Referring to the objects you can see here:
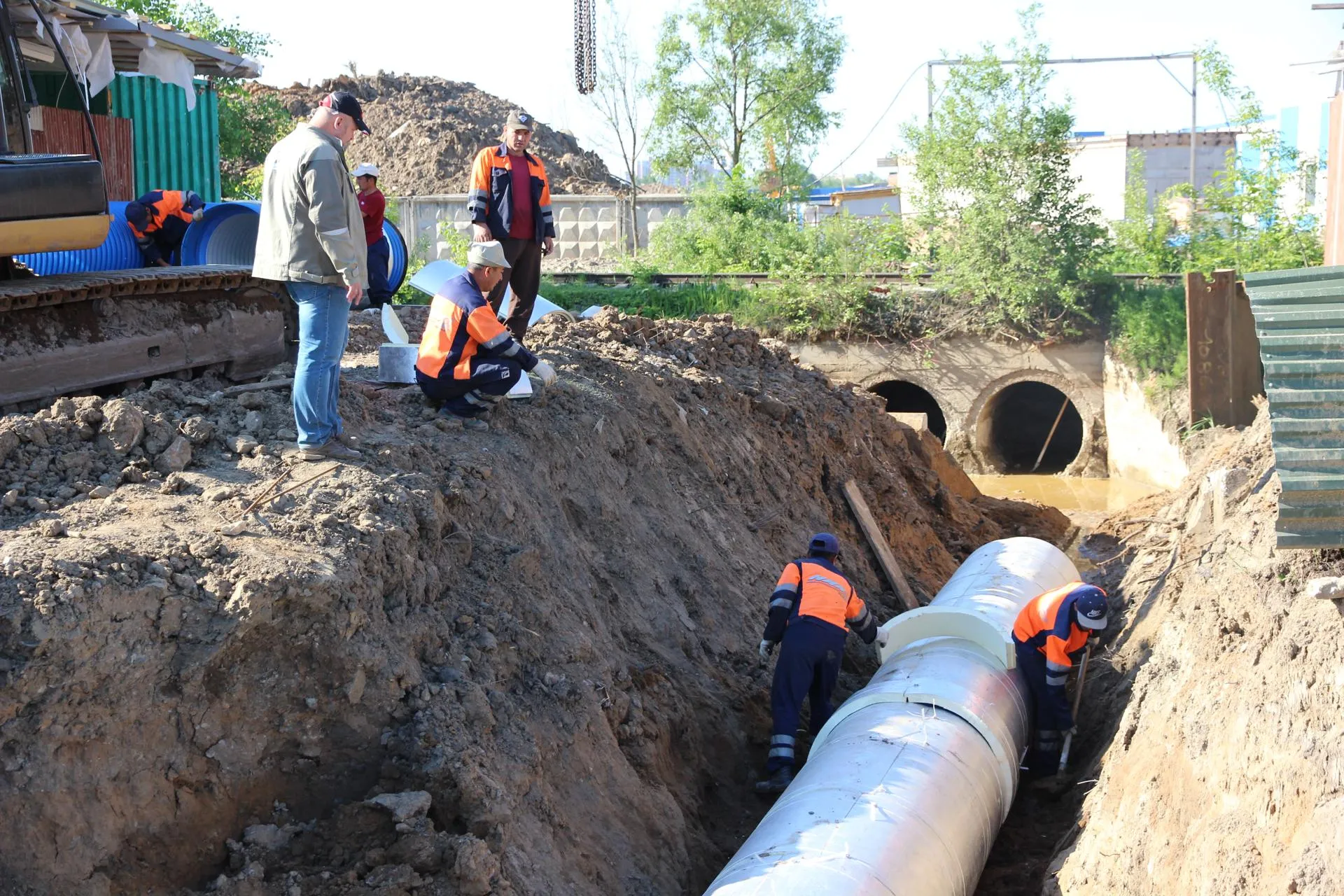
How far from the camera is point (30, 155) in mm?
7199

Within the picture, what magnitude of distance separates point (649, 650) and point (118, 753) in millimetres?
3492

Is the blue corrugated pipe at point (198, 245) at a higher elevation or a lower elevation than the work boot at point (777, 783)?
higher

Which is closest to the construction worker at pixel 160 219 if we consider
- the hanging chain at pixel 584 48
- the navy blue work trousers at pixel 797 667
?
the navy blue work trousers at pixel 797 667

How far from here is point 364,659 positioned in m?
5.12

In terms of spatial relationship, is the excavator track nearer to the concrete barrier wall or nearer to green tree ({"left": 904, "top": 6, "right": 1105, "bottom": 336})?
green tree ({"left": 904, "top": 6, "right": 1105, "bottom": 336})

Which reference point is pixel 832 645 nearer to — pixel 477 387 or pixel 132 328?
pixel 477 387

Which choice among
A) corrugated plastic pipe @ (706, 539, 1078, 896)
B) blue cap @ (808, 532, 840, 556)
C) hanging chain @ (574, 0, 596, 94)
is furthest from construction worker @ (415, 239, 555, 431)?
hanging chain @ (574, 0, 596, 94)

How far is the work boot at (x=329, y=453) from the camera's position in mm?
6172

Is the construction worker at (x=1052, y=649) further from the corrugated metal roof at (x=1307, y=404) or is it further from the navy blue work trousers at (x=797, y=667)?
the corrugated metal roof at (x=1307, y=404)

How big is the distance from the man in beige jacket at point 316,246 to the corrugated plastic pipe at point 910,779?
10.1 feet

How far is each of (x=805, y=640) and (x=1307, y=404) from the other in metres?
3.10

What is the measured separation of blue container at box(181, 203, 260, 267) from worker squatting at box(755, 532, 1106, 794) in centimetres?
591

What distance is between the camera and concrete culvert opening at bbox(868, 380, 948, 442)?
22.6 meters

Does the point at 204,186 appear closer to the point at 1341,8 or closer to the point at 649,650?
the point at 649,650
